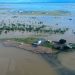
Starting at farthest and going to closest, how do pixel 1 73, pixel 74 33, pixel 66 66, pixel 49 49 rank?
1. pixel 74 33
2. pixel 49 49
3. pixel 66 66
4. pixel 1 73

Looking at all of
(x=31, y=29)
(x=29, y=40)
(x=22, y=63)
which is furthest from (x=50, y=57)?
(x=31, y=29)

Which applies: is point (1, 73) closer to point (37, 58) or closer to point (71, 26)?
point (37, 58)

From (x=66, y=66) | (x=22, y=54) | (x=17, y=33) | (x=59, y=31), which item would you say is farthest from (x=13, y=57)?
(x=59, y=31)

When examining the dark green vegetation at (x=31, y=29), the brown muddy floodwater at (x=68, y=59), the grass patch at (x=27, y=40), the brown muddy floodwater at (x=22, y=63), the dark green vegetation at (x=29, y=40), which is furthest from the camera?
the dark green vegetation at (x=31, y=29)

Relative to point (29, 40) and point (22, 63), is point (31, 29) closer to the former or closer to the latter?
point (29, 40)

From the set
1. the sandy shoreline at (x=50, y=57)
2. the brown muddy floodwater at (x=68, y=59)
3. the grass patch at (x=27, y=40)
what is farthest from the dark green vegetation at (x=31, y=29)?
the brown muddy floodwater at (x=68, y=59)

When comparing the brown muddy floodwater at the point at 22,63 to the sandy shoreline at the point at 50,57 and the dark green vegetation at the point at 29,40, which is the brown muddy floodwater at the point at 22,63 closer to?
the sandy shoreline at the point at 50,57

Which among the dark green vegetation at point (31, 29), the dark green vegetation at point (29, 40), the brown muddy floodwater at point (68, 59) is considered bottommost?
the brown muddy floodwater at point (68, 59)

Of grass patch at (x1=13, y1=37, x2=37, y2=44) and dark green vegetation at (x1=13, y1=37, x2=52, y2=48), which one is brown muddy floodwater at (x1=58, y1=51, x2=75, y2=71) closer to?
dark green vegetation at (x1=13, y1=37, x2=52, y2=48)

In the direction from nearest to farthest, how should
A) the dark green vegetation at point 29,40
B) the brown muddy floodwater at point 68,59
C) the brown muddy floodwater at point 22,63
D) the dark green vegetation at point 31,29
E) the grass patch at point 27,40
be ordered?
the brown muddy floodwater at point 22,63, the brown muddy floodwater at point 68,59, the dark green vegetation at point 29,40, the grass patch at point 27,40, the dark green vegetation at point 31,29
